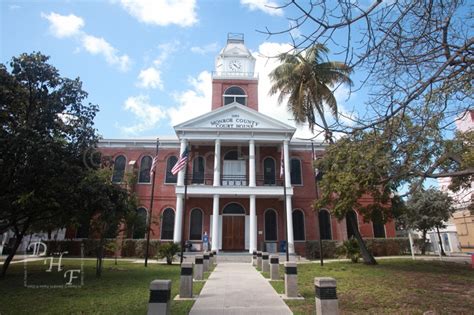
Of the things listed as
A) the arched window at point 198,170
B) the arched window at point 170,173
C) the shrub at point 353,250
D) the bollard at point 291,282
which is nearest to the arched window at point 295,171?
the arched window at point 198,170

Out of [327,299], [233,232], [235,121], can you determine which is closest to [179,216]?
[233,232]

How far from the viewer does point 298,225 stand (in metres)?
24.0

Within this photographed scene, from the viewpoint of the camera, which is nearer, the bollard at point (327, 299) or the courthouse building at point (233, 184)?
the bollard at point (327, 299)

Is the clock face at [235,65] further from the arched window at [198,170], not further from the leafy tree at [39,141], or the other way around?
the leafy tree at [39,141]

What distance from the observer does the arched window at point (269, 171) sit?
25.0 metres

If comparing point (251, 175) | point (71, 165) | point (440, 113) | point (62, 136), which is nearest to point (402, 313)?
point (440, 113)

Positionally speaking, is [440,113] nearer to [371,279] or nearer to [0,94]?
[371,279]

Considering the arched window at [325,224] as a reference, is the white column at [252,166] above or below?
above

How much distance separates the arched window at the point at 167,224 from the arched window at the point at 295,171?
32.9 feet

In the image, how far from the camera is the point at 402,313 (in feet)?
19.1

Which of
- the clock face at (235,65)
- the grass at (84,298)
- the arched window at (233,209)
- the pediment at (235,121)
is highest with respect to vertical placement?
the clock face at (235,65)

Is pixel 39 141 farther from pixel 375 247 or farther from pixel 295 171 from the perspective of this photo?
pixel 375 247

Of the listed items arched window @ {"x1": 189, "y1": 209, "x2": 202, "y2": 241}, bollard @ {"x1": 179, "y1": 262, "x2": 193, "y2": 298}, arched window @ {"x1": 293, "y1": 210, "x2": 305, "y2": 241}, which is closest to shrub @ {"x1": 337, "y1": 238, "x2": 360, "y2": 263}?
arched window @ {"x1": 293, "y1": 210, "x2": 305, "y2": 241}

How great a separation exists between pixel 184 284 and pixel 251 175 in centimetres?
1449
